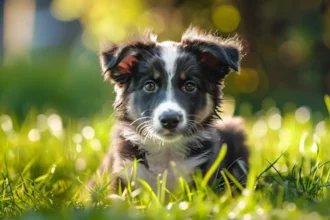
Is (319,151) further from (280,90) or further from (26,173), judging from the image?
(280,90)

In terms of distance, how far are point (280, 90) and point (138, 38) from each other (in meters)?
6.42

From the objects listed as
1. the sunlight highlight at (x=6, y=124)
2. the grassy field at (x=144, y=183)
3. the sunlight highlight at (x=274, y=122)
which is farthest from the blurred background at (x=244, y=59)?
the grassy field at (x=144, y=183)

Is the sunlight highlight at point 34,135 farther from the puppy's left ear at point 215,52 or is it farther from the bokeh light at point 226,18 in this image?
the bokeh light at point 226,18

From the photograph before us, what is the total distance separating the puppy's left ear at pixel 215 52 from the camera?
444cm

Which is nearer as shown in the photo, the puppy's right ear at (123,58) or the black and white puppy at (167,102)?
the black and white puppy at (167,102)

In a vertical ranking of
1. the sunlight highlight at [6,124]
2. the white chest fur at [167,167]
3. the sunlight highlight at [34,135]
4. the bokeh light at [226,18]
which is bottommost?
the sunlight highlight at [6,124]

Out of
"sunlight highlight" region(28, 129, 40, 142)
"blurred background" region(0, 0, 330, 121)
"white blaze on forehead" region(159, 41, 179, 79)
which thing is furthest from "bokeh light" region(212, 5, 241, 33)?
"white blaze on forehead" region(159, 41, 179, 79)

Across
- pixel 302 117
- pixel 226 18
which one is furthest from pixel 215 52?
pixel 226 18

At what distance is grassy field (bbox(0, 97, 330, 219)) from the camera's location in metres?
3.18

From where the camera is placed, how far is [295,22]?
1025 cm

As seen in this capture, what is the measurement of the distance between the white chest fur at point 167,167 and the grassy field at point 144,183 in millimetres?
74

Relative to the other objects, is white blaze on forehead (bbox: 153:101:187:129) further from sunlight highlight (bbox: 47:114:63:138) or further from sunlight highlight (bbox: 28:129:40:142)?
sunlight highlight (bbox: 47:114:63:138)

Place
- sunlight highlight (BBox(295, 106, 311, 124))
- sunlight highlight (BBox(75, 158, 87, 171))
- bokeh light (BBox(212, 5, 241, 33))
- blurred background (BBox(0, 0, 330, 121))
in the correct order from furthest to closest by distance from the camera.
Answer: bokeh light (BBox(212, 5, 241, 33)) → blurred background (BBox(0, 0, 330, 121)) → sunlight highlight (BBox(295, 106, 311, 124)) → sunlight highlight (BBox(75, 158, 87, 171))

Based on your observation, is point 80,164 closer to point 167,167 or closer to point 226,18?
point 167,167
